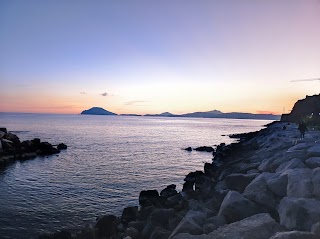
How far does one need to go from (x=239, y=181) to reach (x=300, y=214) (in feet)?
19.4

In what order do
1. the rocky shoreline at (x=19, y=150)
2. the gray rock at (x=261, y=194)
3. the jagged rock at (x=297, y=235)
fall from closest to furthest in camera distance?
the jagged rock at (x=297, y=235)
the gray rock at (x=261, y=194)
the rocky shoreline at (x=19, y=150)

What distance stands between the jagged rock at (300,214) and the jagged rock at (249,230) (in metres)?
0.42

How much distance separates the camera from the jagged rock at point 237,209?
10.4 meters

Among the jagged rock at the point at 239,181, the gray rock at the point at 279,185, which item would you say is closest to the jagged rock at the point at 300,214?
the gray rock at the point at 279,185

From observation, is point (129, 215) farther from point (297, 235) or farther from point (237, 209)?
point (297, 235)

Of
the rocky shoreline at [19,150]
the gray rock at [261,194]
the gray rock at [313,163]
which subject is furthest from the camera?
the rocky shoreline at [19,150]

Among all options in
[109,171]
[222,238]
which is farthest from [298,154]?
[109,171]

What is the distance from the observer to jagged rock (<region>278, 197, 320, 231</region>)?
843 centimetres

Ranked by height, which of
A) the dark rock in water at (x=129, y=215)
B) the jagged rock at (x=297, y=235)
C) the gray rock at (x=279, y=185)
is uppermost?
the gray rock at (x=279, y=185)

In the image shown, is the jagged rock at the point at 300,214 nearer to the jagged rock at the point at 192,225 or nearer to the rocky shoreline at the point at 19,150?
the jagged rock at the point at 192,225

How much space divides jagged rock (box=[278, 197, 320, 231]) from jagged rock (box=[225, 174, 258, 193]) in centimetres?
490

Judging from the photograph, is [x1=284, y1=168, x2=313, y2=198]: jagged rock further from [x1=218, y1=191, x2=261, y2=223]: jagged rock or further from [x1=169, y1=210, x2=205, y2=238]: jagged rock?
[x1=169, y1=210, x2=205, y2=238]: jagged rock

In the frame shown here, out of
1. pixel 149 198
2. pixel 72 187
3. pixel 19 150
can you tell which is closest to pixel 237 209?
pixel 149 198

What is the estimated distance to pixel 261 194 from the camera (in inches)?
440
